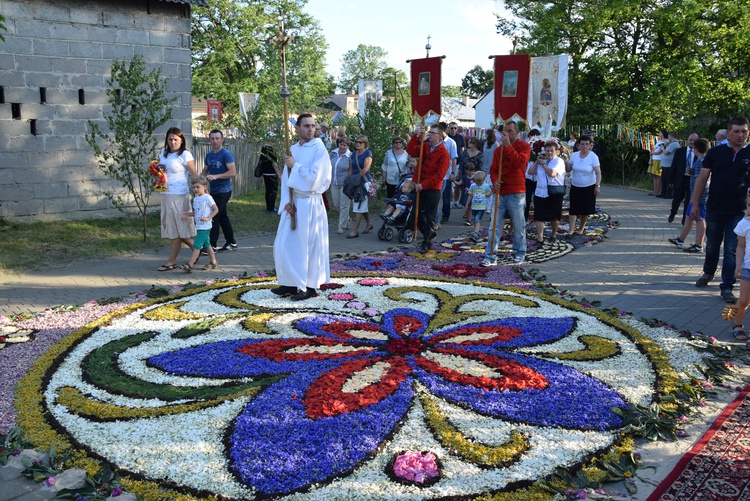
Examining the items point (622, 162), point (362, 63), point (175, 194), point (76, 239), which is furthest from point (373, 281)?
point (362, 63)

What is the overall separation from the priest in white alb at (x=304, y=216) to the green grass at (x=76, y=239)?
4.49 m

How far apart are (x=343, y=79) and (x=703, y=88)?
86963 mm

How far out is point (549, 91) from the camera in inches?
786

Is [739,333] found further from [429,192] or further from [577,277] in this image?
[429,192]

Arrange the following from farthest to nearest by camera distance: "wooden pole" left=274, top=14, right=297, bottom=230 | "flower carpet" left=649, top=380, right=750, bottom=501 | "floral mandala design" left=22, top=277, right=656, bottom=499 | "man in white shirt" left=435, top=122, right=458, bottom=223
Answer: "man in white shirt" left=435, top=122, right=458, bottom=223
"wooden pole" left=274, top=14, right=297, bottom=230
"floral mandala design" left=22, top=277, right=656, bottom=499
"flower carpet" left=649, top=380, right=750, bottom=501

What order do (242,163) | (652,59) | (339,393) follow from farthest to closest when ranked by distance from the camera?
(652,59)
(242,163)
(339,393)

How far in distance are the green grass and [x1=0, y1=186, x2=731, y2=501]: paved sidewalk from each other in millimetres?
494

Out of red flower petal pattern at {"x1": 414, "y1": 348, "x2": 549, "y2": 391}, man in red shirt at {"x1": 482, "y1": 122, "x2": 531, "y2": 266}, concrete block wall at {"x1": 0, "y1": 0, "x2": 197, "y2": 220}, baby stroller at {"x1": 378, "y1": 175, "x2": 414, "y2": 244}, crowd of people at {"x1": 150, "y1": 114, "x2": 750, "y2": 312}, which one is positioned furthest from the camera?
concrete block wall at {"x1": 0, "y1": 0, "x2": 197, "y2": 220}

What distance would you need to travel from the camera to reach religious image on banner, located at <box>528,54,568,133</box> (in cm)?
1968

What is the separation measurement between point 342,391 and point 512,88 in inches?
287

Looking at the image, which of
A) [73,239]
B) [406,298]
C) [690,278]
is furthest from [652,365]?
[73,239]

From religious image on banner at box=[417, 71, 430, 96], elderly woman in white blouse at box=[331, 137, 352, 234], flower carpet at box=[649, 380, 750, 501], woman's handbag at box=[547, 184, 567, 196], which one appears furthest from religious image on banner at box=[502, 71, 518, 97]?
flower carpet at box=[649, 380, 750, 501]

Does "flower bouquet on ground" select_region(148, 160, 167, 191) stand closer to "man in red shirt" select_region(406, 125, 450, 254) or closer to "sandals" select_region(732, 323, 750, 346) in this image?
"man in red shirt" select_region(406, 125, 450, 254)

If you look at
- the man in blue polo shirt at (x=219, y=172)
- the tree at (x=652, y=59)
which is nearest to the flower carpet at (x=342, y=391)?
the man in blue polo shirt at (x=219, y=172)
